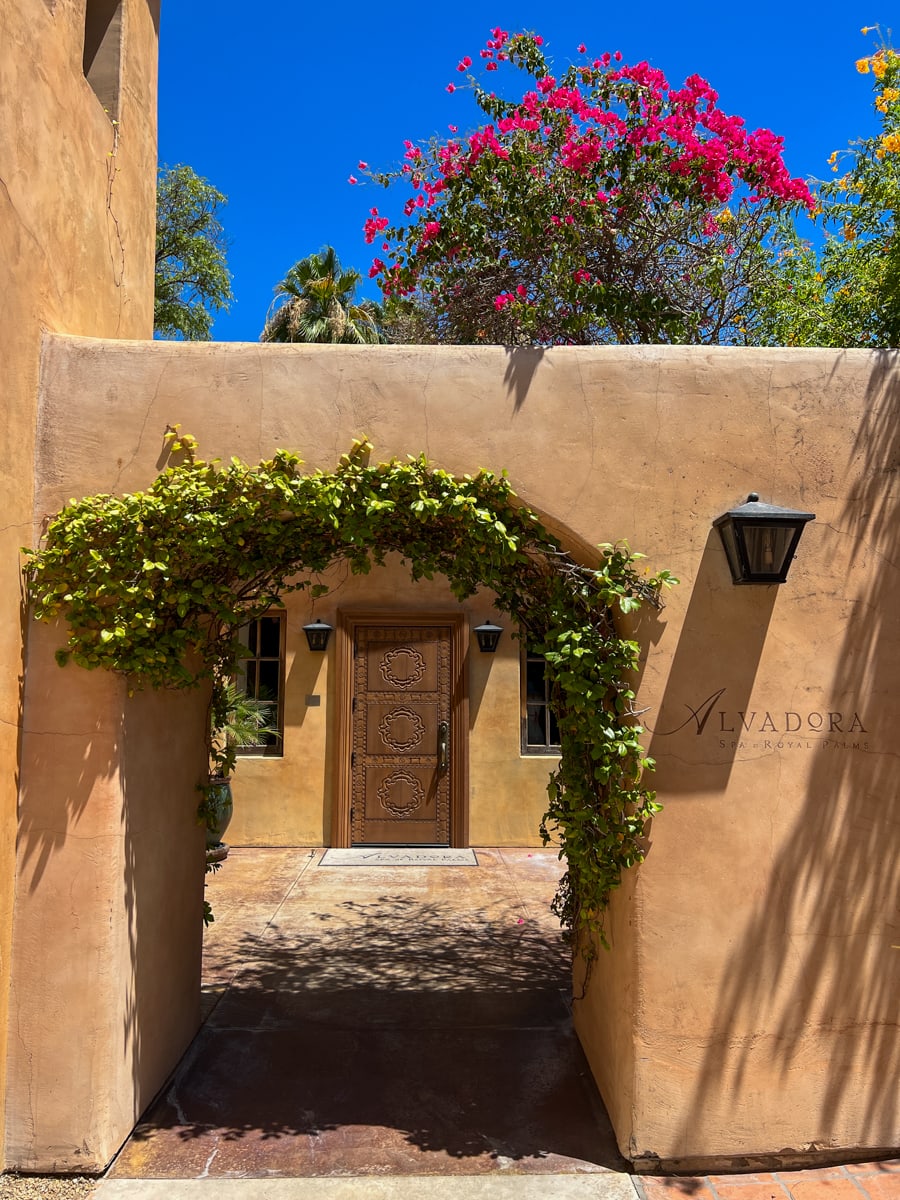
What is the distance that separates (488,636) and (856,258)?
16.7 feet

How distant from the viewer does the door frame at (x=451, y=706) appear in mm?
8898

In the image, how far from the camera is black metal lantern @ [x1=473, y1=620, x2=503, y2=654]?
8961mm

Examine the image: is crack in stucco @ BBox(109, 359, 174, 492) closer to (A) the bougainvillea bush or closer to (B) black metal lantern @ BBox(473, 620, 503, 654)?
(A) the bougainvillea bush

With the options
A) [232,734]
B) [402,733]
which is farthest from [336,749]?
[232,734]

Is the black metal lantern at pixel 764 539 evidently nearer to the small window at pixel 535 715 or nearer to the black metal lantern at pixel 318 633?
the small window at pixel 535 715

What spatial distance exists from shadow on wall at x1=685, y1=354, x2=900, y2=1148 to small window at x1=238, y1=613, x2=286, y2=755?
6.43 meters

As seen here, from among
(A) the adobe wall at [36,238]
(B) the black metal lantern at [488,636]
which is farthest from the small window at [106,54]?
(B) the black metal lantern at [488,636]

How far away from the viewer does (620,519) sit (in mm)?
3416

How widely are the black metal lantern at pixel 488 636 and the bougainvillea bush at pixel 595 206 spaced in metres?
3.51

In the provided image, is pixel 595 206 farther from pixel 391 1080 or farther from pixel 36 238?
pixel 391 1080

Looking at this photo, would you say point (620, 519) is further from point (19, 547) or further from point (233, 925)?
point (233, 925)

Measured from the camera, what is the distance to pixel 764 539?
323 cm

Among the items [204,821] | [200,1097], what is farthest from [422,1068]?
[204,821]

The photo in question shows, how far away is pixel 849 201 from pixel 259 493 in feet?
22.7
